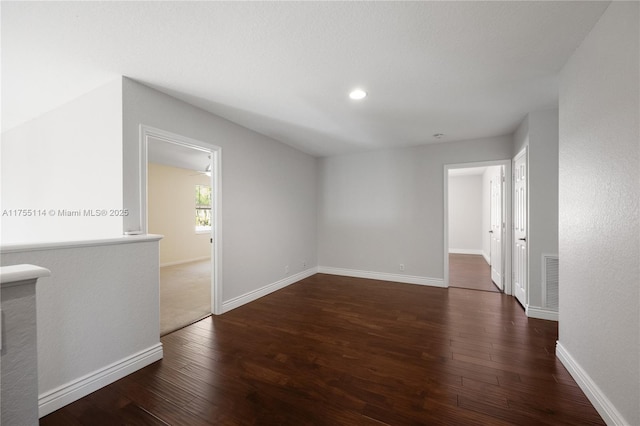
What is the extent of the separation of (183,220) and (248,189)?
431 cm

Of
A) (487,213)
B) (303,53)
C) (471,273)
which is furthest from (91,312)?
(487,213)

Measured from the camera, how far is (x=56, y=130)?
3.09 metres

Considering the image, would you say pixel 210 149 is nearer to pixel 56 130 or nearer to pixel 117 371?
pixel 56 130

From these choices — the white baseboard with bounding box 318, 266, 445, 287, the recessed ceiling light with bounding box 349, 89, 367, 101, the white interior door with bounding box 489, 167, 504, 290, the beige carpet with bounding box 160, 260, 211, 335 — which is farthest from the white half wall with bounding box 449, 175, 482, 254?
the beige carpet with bounding box 160, 260, 211, 335

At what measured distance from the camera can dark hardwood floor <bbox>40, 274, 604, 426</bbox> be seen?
1.67 metres

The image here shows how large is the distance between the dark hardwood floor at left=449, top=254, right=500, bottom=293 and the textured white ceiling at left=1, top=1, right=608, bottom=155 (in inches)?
114

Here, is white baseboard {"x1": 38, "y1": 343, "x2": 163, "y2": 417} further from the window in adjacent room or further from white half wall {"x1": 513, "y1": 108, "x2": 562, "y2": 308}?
the window in adjacent room

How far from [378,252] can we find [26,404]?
4742 millimetres

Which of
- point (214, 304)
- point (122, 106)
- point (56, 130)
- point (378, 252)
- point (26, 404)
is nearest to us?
point (26, 404)

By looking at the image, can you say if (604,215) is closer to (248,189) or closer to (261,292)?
(248,189)

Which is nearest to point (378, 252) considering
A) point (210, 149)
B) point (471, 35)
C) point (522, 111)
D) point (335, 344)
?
point (335, 344)

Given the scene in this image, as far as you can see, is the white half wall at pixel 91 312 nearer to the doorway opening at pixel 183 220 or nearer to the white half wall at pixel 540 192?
the doorway opening at pixel 183 220

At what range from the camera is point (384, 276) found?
5.05 meters

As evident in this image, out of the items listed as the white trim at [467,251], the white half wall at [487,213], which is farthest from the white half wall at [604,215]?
the white trim at [467,251]
